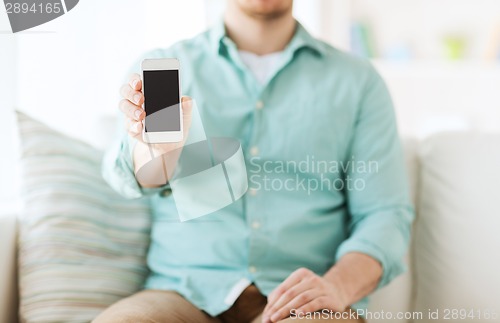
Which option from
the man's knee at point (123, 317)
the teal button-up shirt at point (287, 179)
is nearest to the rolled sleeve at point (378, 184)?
the teal button-up shirt at point (287, 179)

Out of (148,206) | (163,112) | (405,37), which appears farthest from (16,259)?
(405,37)

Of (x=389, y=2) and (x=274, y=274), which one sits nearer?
(x=274, y=274)

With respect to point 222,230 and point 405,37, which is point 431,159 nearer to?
point 222,230

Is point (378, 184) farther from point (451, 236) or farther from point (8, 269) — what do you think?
point (8, 269)

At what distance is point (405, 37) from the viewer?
2508 mm

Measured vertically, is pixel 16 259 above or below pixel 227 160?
below

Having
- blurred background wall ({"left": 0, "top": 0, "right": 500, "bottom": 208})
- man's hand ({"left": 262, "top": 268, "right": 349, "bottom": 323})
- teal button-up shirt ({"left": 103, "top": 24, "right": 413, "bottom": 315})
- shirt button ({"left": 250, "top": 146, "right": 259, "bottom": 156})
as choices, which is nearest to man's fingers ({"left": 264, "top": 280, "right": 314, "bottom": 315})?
man's hand ({"left": 262, "top": 268, "right": 349, "bottom": 323})

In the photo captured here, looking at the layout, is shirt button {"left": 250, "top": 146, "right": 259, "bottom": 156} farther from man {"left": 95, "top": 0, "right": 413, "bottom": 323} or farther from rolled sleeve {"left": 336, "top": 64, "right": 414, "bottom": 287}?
rolled sleeve {"left": 336, "top": 64, "right": 414, "bottom": 287}

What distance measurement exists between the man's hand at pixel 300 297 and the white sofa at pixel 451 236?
9.7 inches

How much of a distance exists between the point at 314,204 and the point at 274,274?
0.43 feet

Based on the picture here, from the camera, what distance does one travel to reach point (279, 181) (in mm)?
977

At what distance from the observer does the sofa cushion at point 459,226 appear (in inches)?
40.3

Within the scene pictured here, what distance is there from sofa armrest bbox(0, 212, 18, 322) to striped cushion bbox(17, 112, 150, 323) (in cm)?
2

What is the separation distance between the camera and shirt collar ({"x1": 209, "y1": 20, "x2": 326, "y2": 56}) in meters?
1.02
